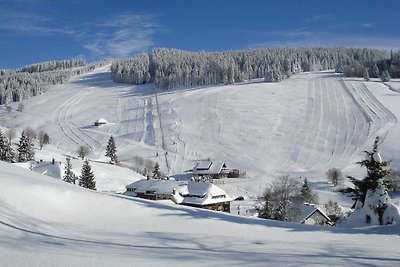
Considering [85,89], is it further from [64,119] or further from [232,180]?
[232,180]

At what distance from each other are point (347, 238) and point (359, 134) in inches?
2733

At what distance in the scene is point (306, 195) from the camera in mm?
53281

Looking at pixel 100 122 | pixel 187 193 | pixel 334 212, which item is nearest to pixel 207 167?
pixel 334 212

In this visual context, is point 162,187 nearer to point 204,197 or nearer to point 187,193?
point 187,193

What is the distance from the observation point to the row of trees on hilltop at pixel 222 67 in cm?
14338

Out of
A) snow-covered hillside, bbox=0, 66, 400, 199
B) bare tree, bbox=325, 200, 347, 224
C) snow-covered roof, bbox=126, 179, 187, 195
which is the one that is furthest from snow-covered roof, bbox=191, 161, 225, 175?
snow-covered roof, bbox=126, 179, 187, 195

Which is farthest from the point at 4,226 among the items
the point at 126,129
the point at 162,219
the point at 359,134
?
the point at 126,129

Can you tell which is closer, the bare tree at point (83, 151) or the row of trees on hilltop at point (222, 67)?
the bare tree at point (83, 151)

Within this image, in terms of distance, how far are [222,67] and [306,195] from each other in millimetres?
96595

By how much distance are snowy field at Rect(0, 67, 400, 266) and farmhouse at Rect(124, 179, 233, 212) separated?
9.61 meters

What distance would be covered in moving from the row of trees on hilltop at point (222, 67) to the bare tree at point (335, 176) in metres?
74.4

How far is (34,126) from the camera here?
101000 mm

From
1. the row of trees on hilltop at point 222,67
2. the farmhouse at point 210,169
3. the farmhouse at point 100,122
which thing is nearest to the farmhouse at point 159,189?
the farmhouse at point 210,169

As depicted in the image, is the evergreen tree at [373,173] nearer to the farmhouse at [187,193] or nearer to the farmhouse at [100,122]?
the farmhouse at [187,193]
